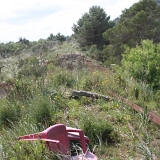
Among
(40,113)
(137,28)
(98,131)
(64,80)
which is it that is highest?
(137,28)

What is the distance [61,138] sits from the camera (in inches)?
159

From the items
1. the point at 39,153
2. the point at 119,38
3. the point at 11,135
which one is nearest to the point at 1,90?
the point at 11,135

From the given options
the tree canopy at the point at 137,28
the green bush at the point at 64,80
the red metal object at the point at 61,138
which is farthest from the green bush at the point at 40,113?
the tree canopy at the point at 137,28

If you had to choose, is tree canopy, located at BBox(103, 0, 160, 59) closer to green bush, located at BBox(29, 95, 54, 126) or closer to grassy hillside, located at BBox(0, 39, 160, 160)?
grassy hillside, located at BBox(0, 39, 160, 160)

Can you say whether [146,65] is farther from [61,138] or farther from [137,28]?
[137,28]

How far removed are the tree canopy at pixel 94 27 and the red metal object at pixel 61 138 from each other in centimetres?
2697

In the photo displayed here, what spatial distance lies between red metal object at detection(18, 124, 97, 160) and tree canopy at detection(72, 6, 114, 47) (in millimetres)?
26970

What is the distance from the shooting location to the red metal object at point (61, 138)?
3709 mm

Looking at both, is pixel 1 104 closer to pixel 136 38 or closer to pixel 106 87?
pixel 106 87

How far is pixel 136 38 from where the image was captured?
80.4 feet

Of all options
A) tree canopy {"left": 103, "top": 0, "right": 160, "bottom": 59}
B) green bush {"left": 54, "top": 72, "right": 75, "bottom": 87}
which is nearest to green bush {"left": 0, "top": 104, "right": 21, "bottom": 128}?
green bush {"left": 54, "top": 72, "right": 75, "bottom": 87}

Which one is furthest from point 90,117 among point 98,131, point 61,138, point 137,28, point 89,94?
point 137,28

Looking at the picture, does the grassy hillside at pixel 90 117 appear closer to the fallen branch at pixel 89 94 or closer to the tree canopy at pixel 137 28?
the fallen branch at pixel 89 94

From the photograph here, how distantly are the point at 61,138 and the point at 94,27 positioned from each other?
28118 millimetres
